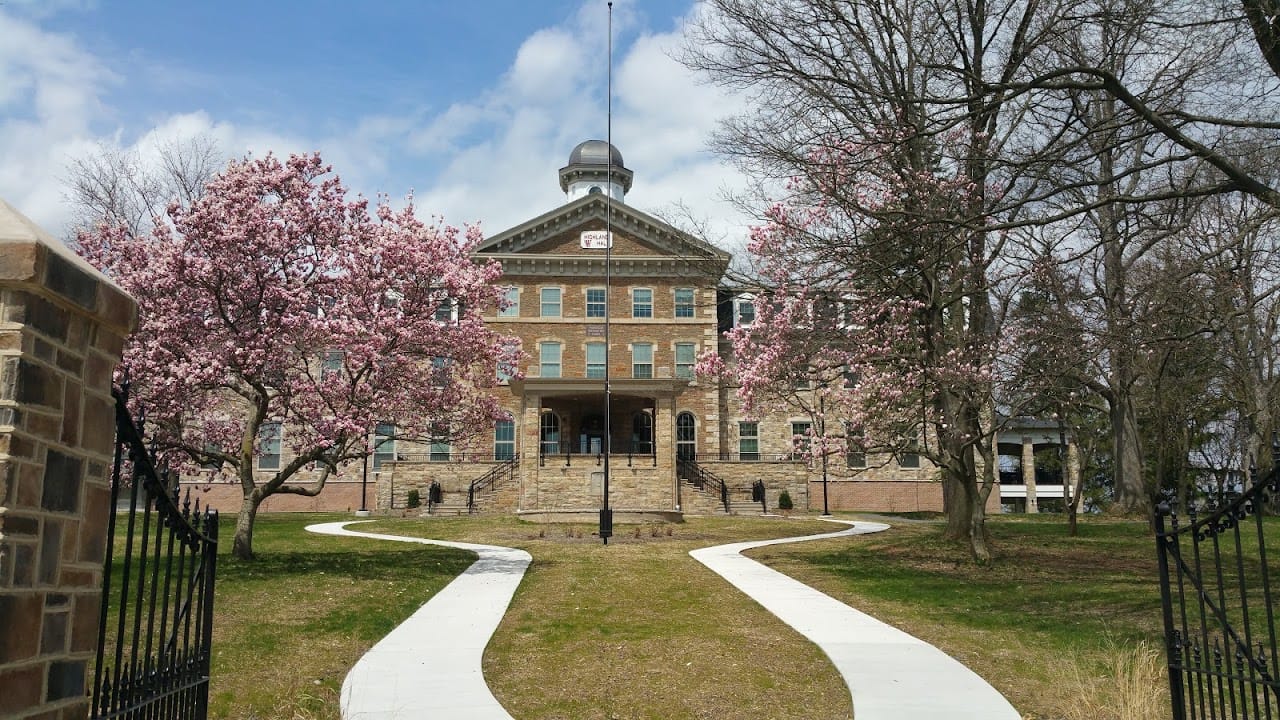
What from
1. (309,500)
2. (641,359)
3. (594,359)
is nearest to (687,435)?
(641,359)

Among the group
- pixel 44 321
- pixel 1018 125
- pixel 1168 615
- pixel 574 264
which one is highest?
pixel 574 264

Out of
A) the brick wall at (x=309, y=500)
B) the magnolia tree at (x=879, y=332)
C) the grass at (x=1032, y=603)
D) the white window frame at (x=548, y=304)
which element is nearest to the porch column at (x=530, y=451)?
the white window frame at (x=548, y=304)

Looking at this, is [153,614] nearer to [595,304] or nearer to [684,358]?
[595,304]

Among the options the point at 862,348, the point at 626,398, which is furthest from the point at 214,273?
the point at 626,398

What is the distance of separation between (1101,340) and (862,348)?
4.42m

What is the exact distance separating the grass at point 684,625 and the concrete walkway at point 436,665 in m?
0.22

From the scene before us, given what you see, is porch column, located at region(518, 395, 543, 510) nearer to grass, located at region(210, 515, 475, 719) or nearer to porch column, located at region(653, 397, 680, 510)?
porch column, located at region(653, 397, 680, 510)

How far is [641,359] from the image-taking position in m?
45.9

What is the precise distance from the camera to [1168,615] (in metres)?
6.66

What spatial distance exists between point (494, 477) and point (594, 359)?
25.7ft

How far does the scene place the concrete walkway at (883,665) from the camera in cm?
747

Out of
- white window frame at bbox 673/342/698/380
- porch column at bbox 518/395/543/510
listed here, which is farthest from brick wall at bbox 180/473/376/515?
white window frame at bbox 673/342/698/380

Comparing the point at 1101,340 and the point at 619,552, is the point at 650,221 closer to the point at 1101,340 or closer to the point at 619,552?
the point at 619,552

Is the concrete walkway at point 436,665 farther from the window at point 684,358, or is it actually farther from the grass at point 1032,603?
the window at point 684,358
